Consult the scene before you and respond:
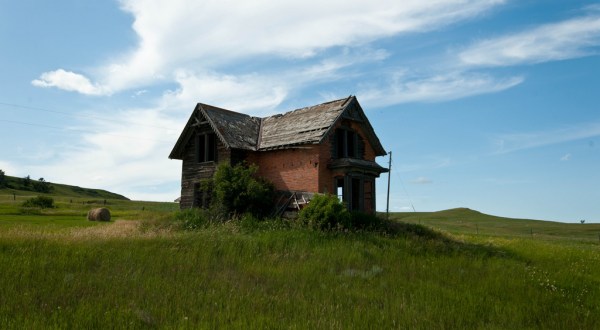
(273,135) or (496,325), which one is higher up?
(273,135)

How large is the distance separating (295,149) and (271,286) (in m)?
15.3

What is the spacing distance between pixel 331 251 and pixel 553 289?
6.87 meters

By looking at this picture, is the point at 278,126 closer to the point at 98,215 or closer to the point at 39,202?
the point at 98,215

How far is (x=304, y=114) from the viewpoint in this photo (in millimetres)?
27312

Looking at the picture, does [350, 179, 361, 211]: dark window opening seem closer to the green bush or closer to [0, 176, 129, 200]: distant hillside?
the green bush

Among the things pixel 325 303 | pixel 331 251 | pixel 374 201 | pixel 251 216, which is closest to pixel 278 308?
pixel 325 303

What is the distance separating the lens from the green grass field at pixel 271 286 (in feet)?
24.2

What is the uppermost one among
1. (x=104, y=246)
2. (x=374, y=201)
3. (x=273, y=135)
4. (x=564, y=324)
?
(x=273, y=135)

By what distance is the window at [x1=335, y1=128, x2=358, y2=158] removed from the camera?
83.9 ft

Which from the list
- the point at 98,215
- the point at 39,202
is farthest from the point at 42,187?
the point at 98,215

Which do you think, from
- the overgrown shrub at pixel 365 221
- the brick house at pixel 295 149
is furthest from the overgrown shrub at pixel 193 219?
the overgrown shrub at pixel 365 221

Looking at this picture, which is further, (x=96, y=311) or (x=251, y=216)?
(x=251, y=216)

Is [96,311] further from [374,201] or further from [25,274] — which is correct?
[374,201]

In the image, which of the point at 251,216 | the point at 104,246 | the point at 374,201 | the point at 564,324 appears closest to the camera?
the point at 564,324
